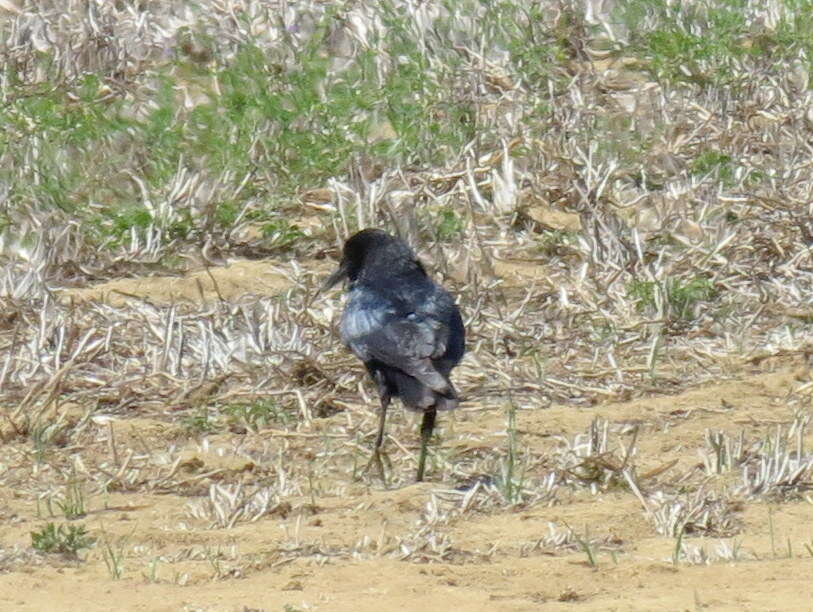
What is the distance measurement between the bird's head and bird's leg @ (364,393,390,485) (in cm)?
77

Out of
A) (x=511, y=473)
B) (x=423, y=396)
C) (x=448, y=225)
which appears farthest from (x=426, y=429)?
(x=448, y=225)

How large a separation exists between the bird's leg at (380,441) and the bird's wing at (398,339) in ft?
0.52

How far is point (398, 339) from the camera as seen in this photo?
7.07 meters

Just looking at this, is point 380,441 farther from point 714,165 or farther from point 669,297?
point 714,165

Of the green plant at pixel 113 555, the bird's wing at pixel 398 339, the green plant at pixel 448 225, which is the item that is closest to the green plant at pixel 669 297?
the green plant at pixel 448 225

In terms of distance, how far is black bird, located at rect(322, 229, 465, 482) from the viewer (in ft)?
22.5

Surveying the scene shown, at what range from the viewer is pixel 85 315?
866cm

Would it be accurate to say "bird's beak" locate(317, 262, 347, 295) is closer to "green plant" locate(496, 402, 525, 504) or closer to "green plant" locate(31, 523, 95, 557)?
"green plant" locate(496, 402, 525, 504)

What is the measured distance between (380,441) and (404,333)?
15.6 inches

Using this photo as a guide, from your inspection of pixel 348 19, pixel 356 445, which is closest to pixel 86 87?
pixel 348 19

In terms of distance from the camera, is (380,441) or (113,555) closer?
(113,555)

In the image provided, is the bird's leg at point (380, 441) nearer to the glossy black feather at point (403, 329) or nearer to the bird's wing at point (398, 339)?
the glossy black feather at point (403, 329)

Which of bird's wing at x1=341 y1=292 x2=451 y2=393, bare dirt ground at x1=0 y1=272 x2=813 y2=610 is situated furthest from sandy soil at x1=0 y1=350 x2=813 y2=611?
bird's wing at x1=341 y1=292 x2=451 y2=393

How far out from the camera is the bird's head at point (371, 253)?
7.79m
